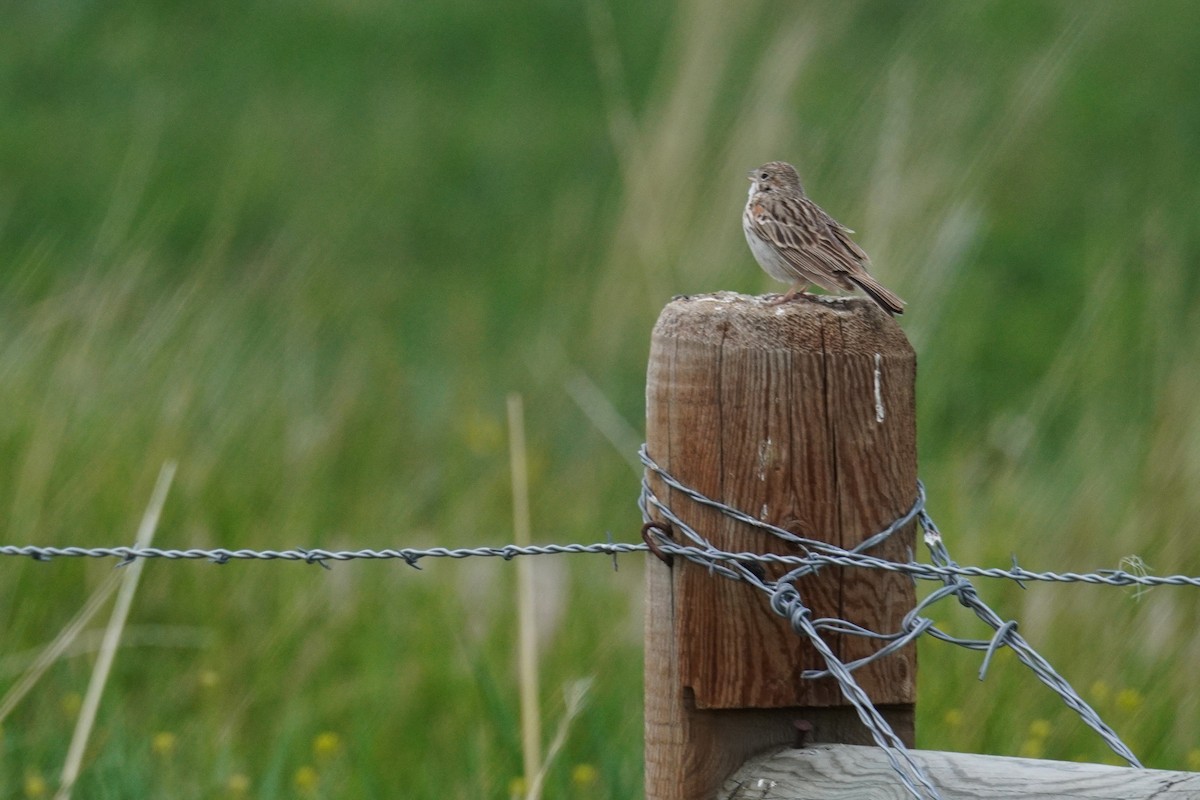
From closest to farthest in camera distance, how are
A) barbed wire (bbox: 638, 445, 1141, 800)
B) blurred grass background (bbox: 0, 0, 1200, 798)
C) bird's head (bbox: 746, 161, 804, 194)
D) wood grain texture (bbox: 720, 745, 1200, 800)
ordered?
wood grain texture (bbox: 720, 745, 1200, 800) < barbed wire (bbox: 638, 445, 1141, 800) < bird's head (bbox: 746, 161, 804, 194) < blurred grass background (bbox: 0, 0, 1200, 798)

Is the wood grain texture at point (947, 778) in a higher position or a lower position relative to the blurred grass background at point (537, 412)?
lower

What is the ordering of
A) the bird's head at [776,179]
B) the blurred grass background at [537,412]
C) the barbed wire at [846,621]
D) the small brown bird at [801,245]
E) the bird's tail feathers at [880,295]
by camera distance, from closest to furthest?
1. the barbed wire at [846,621]
2. the bird's tail feathers at [880,295]
3. the small brown bird at [801,245]
4. the bird's head at [776,179]
5. the blurred grass background at [537,412]

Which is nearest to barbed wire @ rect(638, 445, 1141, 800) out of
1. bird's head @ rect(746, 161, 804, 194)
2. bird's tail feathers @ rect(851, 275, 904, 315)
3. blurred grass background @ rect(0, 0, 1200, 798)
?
bird's tail feathers @ rect(851, 275, 904, 315)

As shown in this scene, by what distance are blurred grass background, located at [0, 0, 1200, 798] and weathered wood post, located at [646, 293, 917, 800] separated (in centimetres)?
127

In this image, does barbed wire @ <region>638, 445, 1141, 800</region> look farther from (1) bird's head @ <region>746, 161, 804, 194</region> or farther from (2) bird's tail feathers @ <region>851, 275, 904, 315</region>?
(1) bird's head @ <region>746, 161, 804, 194</region>

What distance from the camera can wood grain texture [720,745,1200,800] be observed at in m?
2.42

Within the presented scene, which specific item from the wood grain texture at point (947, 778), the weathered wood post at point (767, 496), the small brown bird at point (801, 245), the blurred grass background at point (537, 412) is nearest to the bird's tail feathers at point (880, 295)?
the small brown bird at point (801, 245)

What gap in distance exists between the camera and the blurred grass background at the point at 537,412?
15.1 feet

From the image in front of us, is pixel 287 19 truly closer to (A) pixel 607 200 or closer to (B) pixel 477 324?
(A) pixel 607 200

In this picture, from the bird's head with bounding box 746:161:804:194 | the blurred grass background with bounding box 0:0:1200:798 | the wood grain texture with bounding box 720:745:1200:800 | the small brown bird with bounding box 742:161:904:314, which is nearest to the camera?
the wood grain texture with bounding box 720:745:1200:800

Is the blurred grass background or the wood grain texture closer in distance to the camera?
the wood grain texture

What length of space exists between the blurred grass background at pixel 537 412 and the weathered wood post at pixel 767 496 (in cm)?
127

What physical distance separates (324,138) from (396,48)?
2278 mm

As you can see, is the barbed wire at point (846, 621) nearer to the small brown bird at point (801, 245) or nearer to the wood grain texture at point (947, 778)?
the wood grain texture at point (947, 778)
